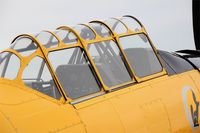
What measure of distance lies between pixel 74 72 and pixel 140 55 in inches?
70.0

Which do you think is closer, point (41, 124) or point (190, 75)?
point (41, 124)

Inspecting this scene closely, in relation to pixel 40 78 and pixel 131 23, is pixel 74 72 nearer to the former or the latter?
pixel 40 78

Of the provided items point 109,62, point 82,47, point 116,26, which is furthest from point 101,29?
point 82,47

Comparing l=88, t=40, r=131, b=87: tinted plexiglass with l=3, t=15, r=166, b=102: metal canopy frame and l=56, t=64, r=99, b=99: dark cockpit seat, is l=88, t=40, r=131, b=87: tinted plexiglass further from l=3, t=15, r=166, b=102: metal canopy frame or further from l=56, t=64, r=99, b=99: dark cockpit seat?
l=56, t=64, r=99, b=99: dark cockpit seat

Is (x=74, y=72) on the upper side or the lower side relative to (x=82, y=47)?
lower

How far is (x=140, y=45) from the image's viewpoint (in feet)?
24.2

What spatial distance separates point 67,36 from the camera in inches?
241

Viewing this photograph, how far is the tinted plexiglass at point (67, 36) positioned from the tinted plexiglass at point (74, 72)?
14 centimetres

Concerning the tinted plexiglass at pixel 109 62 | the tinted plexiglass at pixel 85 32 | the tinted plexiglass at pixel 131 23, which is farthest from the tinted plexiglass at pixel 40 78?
the tinted plexiglass at pixel 131 23

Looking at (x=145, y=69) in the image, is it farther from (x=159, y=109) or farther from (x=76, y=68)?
(x=76, y=68)

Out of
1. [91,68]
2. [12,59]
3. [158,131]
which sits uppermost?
[12,59]

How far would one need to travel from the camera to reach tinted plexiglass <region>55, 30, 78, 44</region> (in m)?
6.04

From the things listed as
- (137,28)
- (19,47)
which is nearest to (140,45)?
(137,28)

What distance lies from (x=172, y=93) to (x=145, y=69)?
0.60 metres
